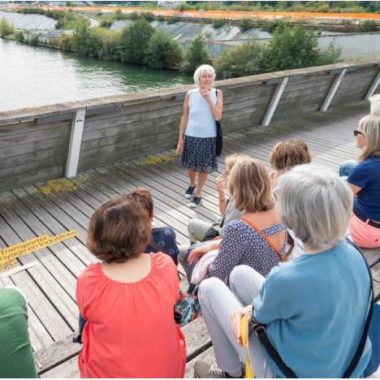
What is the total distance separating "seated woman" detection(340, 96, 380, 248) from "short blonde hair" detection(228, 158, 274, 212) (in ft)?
2.49

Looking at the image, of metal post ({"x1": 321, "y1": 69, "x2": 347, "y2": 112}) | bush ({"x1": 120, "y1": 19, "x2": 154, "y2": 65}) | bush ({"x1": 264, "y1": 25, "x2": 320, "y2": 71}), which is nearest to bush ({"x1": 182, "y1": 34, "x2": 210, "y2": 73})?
bush ({"x1": 264, "y1": 25, "x2": 320, "y2": 71})

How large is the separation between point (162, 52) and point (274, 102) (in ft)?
131

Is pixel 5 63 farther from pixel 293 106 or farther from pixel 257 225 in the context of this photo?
pixel 257 225

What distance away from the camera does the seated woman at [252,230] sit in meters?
1.89

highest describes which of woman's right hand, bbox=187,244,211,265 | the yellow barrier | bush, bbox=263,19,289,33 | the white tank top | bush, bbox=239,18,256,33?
the white tank top

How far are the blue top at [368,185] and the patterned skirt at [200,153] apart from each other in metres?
1.62

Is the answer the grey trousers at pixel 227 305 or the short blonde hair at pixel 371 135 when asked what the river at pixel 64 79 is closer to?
the short blonde hair at pixel 371 135

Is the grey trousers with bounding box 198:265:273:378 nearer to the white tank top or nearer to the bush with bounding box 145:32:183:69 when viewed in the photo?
the white tank top

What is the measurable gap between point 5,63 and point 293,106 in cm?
4646

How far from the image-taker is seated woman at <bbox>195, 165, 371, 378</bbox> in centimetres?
123

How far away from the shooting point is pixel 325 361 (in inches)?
49.9

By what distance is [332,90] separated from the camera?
7.25m

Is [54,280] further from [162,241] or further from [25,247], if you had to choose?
[162,241]

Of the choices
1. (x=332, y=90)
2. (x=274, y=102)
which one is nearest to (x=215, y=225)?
(x=274, y=102)
